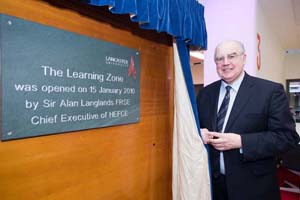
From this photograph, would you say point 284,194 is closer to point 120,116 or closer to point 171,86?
point 171,86

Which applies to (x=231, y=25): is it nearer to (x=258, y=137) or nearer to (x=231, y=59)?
(x=231, y=59)

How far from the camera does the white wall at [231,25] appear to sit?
192cm

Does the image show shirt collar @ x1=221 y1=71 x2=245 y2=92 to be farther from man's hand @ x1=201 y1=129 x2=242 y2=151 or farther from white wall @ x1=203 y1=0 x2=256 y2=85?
white wall @ x1=203 y1=0 x2=256 y2=85

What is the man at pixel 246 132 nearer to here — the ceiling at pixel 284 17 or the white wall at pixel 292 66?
the ceiling at pixel 284 17

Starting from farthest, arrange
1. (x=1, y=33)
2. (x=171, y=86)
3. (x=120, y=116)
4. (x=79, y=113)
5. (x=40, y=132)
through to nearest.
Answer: (x=171, y=86) < (x=120, y=116) < (x=79, y=113) < (x=40, y=132) < (x=1, y=33)

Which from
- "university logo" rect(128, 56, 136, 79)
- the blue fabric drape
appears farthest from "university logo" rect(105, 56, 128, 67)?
the blue fabric drape

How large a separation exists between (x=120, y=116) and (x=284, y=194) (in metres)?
2.73

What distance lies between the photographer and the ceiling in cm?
251

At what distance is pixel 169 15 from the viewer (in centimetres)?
128

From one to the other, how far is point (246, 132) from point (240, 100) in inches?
7.8

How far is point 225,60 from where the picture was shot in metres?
1.38

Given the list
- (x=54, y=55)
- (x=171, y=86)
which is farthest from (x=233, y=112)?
(x=54, y=55)

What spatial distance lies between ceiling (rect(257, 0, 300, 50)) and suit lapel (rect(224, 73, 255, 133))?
116cm

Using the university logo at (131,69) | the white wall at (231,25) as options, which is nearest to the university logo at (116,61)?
the university logo at (131,69)
